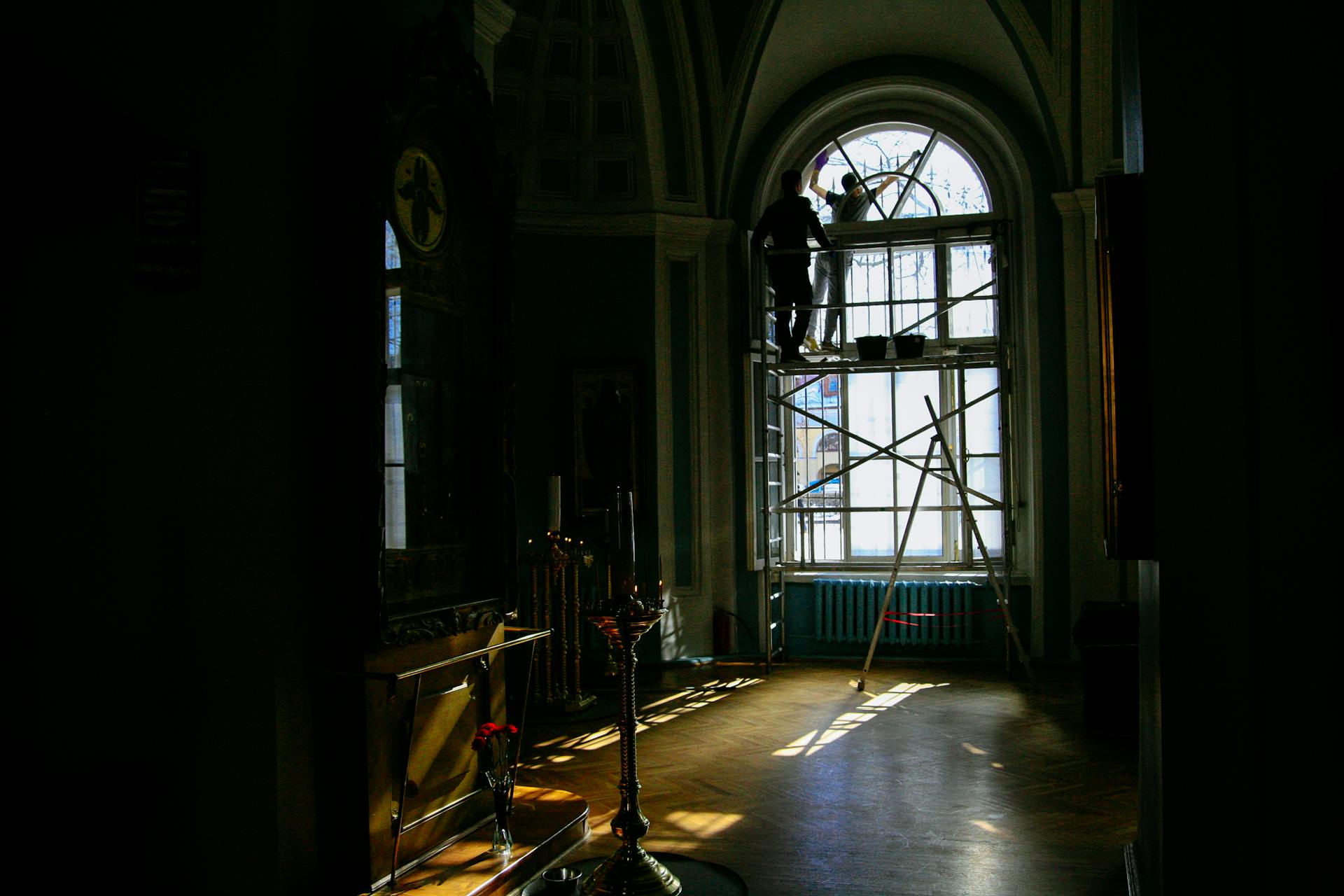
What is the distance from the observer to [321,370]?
3.35 m

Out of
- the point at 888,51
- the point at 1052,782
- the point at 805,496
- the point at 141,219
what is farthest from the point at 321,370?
the point at 888,51

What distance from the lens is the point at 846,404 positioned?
29.3 ft

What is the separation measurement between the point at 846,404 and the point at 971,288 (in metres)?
1.48

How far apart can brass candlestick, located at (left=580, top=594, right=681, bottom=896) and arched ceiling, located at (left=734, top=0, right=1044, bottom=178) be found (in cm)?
626

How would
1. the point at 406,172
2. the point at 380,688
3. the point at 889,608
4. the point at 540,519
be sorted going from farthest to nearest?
the point at 889,608, the point at 540,519, the point at 406,172, the point at 380,688

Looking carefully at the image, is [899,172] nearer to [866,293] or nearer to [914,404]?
[866,293]

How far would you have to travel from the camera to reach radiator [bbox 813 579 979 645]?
8.23m

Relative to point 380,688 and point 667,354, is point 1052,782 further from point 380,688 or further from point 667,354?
point 667,354

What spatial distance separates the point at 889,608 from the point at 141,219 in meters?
6.69

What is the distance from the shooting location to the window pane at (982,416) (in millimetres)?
8523

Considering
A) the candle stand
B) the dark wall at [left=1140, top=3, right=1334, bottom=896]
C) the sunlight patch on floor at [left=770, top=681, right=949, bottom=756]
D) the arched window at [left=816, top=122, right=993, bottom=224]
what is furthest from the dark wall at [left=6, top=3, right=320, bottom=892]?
the arched window at [left=816, top=122, right=993, bottom=224]

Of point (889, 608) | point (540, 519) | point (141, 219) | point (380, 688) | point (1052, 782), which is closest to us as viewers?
point (141, 219)

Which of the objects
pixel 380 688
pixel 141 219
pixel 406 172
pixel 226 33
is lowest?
pixel 380 688

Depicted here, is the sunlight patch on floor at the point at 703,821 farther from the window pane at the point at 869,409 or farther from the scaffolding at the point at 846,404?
the window pane at the point at 869,409
